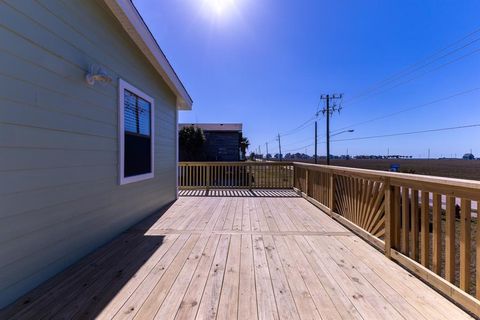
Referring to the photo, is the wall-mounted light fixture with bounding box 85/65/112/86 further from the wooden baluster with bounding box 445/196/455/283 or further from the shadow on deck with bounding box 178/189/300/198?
the shadow on deck with bounding box 178/189/300/198

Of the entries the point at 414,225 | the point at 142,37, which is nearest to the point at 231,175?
the point at 142,37

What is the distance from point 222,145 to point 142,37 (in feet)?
34.4

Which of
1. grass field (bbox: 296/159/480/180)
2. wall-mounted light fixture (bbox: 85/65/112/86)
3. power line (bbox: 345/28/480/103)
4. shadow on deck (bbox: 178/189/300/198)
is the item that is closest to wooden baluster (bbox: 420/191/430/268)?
wall-mounted light fixture (bbox: 85/65/112/86)

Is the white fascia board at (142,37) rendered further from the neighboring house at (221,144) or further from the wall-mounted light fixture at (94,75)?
the neighboring house at (221,144)

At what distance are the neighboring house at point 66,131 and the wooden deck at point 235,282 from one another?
34 cm

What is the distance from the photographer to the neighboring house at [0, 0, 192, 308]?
1.55 m

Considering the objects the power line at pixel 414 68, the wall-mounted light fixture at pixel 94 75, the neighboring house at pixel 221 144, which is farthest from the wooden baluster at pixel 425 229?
the power line at pixel 414 68

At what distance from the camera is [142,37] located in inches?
127

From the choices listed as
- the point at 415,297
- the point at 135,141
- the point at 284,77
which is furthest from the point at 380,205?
the point at 284,77

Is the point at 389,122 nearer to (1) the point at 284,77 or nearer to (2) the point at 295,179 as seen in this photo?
(1) the point at 284,77

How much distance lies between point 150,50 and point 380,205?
12.9 feet

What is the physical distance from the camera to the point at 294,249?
254 centimetres

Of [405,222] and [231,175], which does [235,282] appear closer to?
[405,222]

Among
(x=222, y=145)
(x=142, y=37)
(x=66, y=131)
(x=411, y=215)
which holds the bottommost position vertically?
(x=411, y=215)
